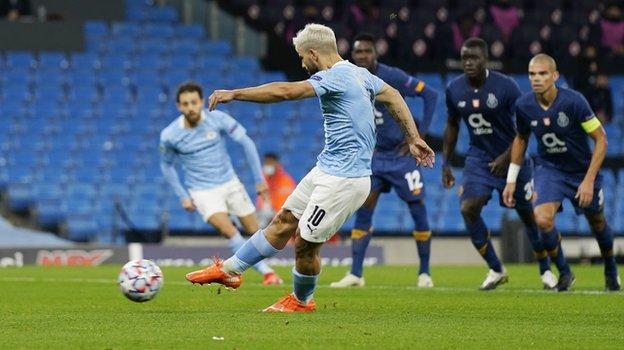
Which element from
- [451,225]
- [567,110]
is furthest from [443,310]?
[451,225]

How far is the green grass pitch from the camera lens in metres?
7.82

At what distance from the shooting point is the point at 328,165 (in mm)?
9703

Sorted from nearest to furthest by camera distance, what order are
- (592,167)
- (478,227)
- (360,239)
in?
1. (592,167)
2. (478,227)
3. (360,239)

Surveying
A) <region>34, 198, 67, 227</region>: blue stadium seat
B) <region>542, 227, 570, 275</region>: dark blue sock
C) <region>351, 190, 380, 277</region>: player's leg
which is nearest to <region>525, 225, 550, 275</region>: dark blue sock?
<region>542, 227, 570, 275</region>: dark blue sock

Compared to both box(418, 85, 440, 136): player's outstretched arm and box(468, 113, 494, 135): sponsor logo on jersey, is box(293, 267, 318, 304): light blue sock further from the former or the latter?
box(418, 85, 440, 136): player's outstretched arm

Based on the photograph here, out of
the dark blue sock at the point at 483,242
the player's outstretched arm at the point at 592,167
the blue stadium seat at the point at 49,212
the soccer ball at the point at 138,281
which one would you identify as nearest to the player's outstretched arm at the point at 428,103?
the dark blue sock at the point at 483,242

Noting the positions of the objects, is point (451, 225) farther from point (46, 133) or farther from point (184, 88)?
point (184, 88)

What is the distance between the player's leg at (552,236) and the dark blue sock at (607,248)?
1.25 ft

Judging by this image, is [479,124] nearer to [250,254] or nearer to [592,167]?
[592,167]

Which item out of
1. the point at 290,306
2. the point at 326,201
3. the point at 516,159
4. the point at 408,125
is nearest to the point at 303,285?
the point at 290,306

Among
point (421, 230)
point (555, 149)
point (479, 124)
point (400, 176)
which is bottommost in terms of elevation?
point (421, 230)

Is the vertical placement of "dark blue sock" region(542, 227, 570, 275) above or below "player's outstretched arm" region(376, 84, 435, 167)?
below

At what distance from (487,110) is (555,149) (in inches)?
33.2

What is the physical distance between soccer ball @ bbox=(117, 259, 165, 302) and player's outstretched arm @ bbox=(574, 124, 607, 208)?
13.4 ft
